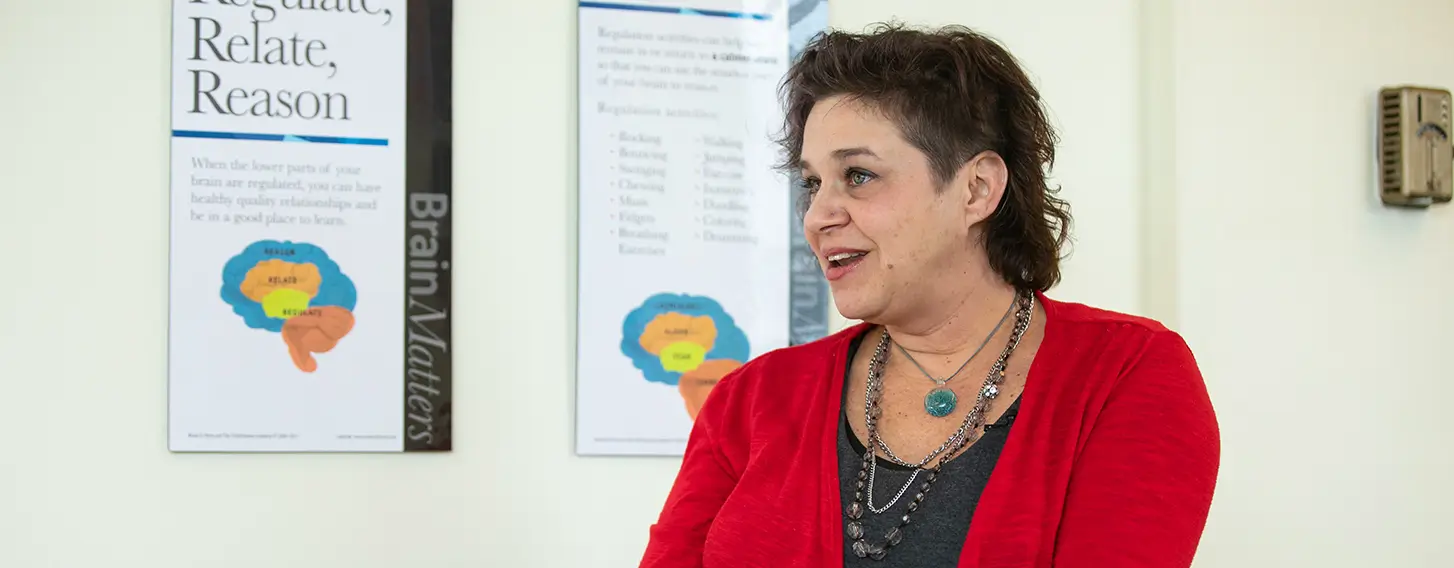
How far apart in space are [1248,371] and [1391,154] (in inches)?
21.7

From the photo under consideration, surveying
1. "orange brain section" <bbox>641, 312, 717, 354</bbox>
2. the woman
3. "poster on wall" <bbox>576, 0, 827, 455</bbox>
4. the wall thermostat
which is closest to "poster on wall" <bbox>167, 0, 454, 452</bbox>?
"poster on wall" <bbox>576, 0, 827, 455</bbox>

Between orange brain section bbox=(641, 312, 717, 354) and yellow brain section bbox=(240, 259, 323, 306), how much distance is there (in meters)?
0.60

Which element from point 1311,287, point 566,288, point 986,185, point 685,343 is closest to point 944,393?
point 986,185

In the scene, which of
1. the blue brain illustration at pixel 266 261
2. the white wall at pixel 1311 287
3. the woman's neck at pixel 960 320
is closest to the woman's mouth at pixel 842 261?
the woman's neck at pixel 960 320

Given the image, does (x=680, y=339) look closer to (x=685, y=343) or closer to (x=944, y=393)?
(x=685, y=343)

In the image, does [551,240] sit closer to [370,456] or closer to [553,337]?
[553,337]

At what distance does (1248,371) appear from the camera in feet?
8.00

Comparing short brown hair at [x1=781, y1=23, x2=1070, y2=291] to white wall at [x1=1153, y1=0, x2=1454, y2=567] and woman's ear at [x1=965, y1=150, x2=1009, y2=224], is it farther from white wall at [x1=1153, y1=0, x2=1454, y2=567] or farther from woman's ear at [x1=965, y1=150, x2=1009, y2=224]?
white wall at [x1=1153, y1=0, x2=1454, y2=567]

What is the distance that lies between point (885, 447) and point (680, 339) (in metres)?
0.83

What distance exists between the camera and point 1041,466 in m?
1.35

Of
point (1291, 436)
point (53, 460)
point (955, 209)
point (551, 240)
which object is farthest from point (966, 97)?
point (53, 460)

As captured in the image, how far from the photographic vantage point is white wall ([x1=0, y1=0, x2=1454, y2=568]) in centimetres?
207

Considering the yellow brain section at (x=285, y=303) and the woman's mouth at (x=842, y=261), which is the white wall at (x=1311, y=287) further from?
the yellow brain section at (x=285, y=303)

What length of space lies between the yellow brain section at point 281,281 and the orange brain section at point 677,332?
0.60 metres
